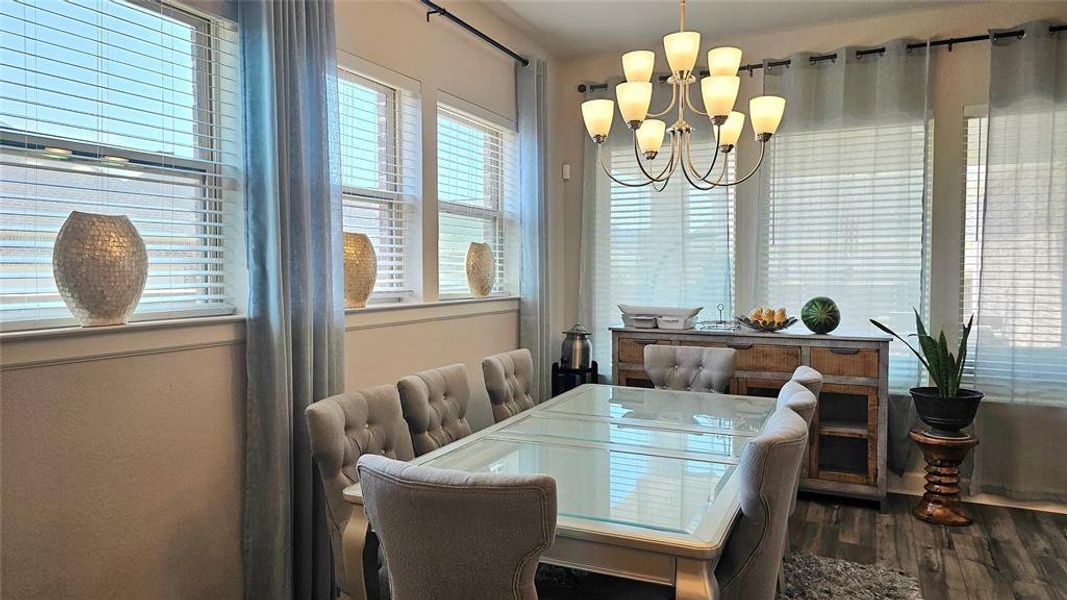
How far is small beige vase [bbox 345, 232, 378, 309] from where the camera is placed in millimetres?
2732

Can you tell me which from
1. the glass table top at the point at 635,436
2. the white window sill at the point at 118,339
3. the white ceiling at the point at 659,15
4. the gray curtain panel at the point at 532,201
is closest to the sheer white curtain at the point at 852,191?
the white ceiling at the point at 659,15

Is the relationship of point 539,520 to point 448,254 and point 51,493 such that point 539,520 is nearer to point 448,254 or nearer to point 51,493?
point 51,493

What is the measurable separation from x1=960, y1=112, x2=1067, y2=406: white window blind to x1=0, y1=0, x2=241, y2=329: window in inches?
145

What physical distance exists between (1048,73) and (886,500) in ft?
7.83

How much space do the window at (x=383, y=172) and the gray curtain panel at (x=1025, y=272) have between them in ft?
9.94

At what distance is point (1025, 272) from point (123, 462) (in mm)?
4121

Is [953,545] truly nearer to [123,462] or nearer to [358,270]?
[358,270]

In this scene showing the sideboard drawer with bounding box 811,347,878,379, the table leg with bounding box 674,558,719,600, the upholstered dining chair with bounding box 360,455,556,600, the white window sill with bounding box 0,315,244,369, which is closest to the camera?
the upholstered dining chair with bounding box 360,455,556,600

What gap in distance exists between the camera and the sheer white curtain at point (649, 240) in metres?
4.30

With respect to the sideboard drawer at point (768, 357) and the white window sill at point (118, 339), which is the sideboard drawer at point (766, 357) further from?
the white window sill at point (118, 339)

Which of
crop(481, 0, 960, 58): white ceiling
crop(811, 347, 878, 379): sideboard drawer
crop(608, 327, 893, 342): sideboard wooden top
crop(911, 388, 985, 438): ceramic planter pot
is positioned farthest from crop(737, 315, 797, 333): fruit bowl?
crop(481, 0, 960, 58): white ceiling

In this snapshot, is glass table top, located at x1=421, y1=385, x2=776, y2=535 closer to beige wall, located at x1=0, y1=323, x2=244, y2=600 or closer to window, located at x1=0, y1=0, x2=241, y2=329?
beige wall, located at x1=0, y1=323, x2=244, y2=600

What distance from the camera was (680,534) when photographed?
1.46 meters

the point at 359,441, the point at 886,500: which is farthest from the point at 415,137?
the point at 886,500
